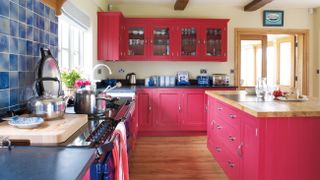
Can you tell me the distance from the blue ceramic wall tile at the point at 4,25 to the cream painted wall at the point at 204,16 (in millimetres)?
3984

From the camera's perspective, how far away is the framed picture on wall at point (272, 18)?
5846 mm

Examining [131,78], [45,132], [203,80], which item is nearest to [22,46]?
[45,132]

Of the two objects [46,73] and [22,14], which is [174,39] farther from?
[22,14]

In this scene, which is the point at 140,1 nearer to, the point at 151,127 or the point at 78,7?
the point at 78,7

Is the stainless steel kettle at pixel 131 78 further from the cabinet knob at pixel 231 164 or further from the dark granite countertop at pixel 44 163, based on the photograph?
the dark granite countertop at pixel 44 163

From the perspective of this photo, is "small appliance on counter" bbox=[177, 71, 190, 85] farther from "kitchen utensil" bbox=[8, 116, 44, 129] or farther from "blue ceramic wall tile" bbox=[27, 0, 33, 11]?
"kitchen utensil" bbox=[8, 116, 44, 129]

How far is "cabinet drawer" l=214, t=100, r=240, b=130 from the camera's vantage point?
8.95ft

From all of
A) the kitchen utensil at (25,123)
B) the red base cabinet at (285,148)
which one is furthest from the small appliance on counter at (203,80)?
the kitchen utensil at (25,123)

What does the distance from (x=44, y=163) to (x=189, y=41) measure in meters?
4.75

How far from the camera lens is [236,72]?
591 centimetres

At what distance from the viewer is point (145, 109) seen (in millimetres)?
5305

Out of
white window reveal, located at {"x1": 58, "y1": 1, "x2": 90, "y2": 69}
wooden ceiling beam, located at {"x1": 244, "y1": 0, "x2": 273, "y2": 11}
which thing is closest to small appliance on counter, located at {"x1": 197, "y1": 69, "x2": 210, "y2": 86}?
wooden ceiling beam, located at {"x1": 244, "y1": 0, "x2": 273, "y2": 11}

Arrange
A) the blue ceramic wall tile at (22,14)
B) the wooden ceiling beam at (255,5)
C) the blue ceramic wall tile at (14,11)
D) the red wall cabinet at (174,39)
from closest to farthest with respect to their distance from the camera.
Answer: the blue ceramic wall tile at (14,11)
the blue ceramic wall tile at (22,14)
the wooden ceiling beam at (255,5)
the red wall cabinet at (174,39)

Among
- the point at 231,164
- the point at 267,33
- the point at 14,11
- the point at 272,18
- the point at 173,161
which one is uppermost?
the point at 272,18
